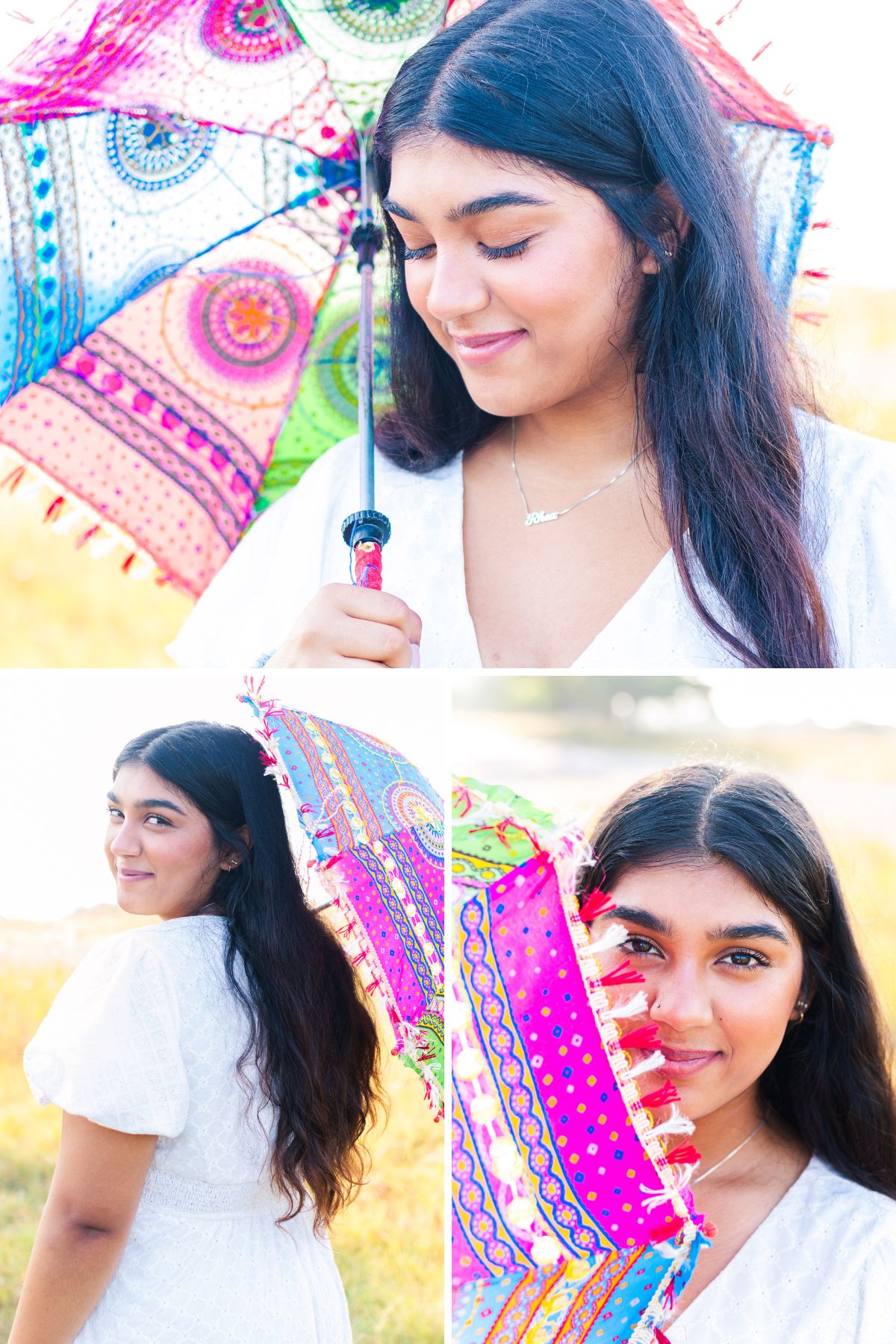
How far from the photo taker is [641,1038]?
1.33 meters

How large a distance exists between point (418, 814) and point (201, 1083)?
379 mm

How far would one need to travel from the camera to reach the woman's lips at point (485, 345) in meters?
1.54

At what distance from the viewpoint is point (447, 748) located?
55.2 inches

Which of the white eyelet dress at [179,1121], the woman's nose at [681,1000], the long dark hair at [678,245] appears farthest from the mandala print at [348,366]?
the woman's nose at [681,1000]

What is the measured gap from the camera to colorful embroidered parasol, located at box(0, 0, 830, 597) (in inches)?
64.2

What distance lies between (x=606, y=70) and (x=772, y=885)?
0.98 m

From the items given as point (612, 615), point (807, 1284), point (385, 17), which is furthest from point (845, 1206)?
point (385, 17)

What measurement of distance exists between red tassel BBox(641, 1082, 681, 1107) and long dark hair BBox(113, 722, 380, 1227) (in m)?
0.32

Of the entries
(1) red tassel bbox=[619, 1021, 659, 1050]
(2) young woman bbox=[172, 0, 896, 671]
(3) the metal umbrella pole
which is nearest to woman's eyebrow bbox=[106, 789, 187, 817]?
(2) young woman bbox=[172, 0, 896, 671]

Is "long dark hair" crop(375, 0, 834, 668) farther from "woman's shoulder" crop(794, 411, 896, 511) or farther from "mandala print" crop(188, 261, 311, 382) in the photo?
"mandala print" crop(188, 261, 311, 382)

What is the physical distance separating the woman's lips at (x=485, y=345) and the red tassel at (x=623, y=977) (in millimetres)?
772

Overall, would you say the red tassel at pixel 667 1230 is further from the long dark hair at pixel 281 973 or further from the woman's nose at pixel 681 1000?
the long dark hair at pixel 281 973

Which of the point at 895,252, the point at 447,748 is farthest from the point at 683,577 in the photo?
the point at 895,252

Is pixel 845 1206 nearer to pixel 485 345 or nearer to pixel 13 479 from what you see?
pixel 485 345
